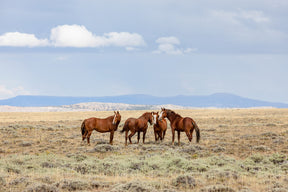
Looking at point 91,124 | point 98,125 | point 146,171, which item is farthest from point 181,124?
point 146,171

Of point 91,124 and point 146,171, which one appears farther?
point 91,124

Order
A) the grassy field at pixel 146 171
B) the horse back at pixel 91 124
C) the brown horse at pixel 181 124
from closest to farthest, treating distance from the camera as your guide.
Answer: the grassy field at pixel 146 171
the brown horse at pixel 181 124
the horse back at pixel 91 124

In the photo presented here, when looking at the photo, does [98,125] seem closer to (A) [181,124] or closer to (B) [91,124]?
(B) [91,124]

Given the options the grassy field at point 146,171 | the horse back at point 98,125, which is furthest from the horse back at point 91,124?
the grassy field at point 146,171

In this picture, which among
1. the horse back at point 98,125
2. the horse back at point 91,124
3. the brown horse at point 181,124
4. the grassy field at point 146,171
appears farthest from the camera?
the horse back at point 91,124

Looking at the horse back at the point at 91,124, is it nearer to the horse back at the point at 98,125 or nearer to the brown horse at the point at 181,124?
the horse back at the point at 98,125

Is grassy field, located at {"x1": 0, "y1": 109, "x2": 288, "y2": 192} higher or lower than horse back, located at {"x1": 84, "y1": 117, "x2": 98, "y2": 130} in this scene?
lower

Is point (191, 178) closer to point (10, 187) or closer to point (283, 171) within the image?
point (283, 171)

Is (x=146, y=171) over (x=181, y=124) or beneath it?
beneath

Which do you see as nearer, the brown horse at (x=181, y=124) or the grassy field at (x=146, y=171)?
the grassy field at (x=146, y=171)

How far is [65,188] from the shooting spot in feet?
34.1

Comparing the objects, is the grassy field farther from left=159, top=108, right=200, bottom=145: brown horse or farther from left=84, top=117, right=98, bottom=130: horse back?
left=84, top=117, right=98, bottom=130: horse back

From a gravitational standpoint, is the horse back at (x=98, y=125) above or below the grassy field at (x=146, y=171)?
above

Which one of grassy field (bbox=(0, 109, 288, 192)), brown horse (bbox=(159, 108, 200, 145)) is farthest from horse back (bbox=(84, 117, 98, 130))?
brown horse (bbox=(159, 108, 200, 145))
